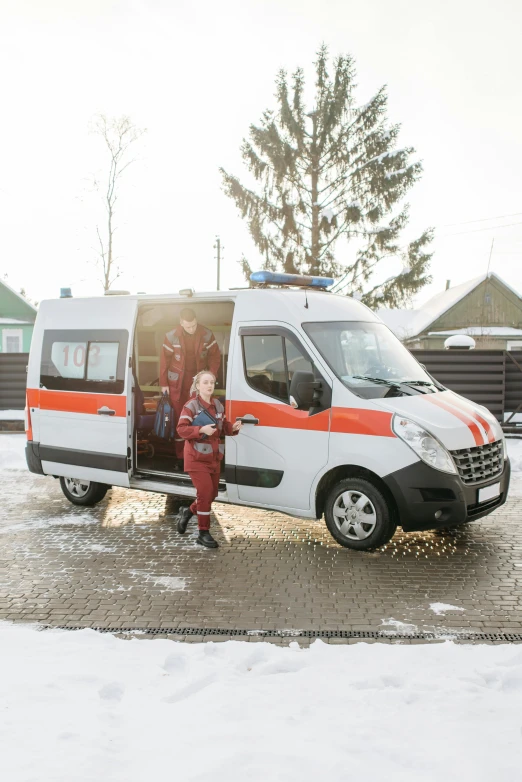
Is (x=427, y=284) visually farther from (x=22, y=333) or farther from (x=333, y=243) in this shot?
(x=22, y=333)

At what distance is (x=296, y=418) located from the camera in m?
6.41

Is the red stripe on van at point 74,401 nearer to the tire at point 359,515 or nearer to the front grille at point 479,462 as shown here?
the tire at point 359,515

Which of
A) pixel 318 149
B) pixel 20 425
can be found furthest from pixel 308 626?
pixel 318 149

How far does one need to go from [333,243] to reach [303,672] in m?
19.7

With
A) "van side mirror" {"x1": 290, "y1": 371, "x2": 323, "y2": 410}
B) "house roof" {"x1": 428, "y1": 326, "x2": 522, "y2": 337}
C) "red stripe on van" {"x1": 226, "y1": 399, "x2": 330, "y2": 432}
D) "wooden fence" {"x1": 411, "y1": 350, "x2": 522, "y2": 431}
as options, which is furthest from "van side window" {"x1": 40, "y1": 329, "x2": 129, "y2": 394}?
"house roof" {"x1": 428, "y1": 326, "x2": 522, "y2": 337}

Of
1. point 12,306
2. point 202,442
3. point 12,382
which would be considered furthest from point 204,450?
point 12,306

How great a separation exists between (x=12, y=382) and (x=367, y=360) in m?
11.4

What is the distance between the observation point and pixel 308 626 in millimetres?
4727

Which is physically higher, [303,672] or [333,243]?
[333,243]

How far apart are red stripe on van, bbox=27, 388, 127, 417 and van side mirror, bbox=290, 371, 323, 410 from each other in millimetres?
2155

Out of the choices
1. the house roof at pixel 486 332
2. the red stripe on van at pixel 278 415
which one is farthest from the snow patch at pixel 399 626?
the house roof at pixel 486 332

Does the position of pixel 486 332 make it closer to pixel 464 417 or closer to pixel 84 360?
pixel 84 360

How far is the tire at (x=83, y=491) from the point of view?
8.23 metres

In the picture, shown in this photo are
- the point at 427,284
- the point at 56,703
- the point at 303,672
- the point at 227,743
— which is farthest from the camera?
the point at 427,284
